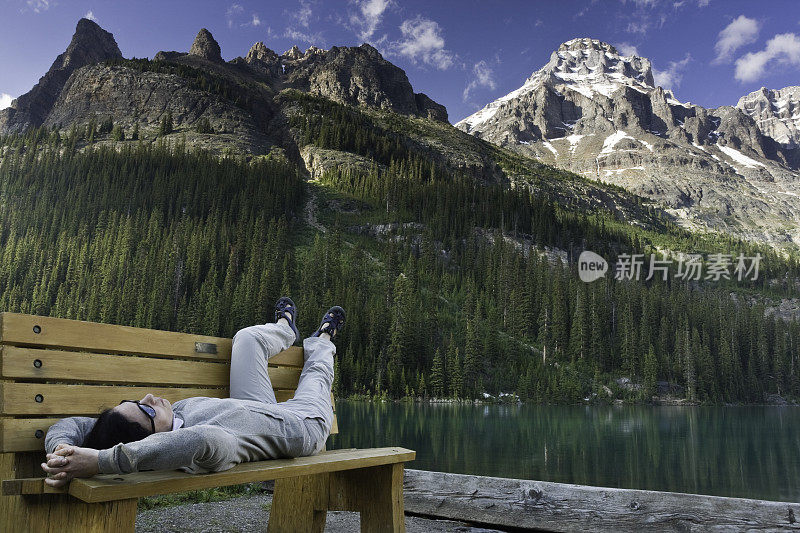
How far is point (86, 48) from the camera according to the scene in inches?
5349

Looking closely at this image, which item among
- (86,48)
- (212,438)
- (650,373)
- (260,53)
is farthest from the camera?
(260,53)

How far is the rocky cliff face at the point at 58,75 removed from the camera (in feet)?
396

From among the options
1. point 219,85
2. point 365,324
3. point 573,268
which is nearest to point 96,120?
point 219,85

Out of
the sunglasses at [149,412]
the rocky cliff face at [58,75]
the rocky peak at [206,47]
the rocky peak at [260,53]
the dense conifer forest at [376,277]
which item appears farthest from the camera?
the rocky peak at [260,53]

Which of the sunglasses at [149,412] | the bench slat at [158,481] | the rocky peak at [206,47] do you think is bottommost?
the bench slat at [158,481]

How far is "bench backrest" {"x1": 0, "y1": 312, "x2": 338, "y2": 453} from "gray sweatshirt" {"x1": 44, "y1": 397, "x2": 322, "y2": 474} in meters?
0.11

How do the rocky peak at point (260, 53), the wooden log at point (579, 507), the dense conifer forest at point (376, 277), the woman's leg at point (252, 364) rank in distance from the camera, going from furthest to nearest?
1. the rocky peak at point (260, 53)
2. the dense conifer forest at point (376, 277)
3. the wooden log at point (579, 507)
4. the woman's leg at point (252, 364)

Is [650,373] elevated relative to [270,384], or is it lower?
lower

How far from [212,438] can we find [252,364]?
1.14 metres

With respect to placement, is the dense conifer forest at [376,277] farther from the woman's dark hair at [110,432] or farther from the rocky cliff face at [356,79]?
the rocky cliff face at [356,79]

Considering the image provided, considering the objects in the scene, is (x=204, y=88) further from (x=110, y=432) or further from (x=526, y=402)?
(x=110, y=432)

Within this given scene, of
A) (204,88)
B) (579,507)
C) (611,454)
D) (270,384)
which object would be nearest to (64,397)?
(270,384)

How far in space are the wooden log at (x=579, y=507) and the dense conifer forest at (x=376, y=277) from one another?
44.4 m

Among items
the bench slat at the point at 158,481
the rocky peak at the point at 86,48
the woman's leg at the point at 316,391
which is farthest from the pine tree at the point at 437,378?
the rocky peak at the point at 86,48
